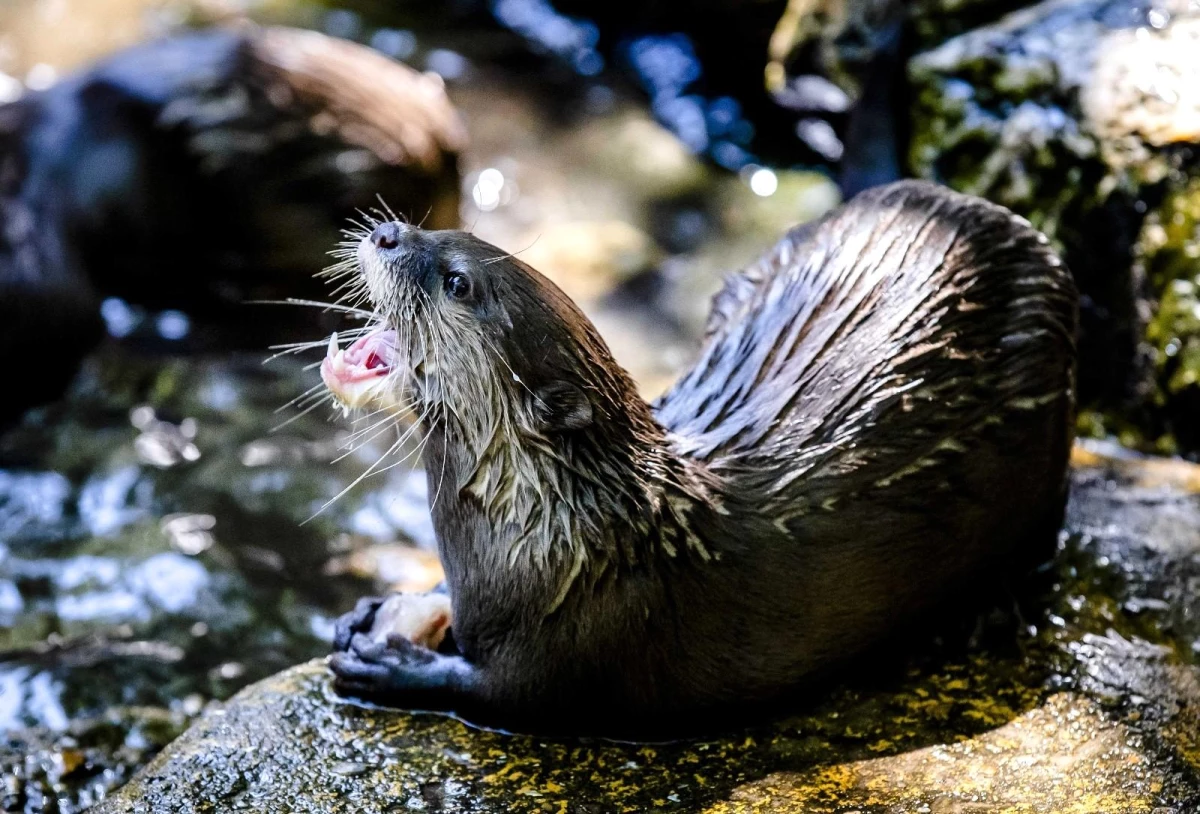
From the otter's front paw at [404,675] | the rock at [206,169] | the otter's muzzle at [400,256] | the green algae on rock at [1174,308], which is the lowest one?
the otter's front paw at [404,675]

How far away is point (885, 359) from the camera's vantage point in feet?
8.89

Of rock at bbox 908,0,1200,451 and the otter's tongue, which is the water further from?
rock at bbox 908,0,1200,451

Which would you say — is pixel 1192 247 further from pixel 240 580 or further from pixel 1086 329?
pixel 240 580

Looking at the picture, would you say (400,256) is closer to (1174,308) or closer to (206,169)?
(1174,308)

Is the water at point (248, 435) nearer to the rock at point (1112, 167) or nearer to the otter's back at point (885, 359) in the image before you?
the otter's back at point (885, 359)

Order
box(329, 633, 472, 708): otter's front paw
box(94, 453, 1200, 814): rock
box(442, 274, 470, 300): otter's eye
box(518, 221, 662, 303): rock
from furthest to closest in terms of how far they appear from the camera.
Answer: box(518, 221, 662, 303): rock < box(329, 633, 472, 708): otter's front paw < box(442, 274, 470, 300): otter's eye < box(94, 453, 1200, 814): rock

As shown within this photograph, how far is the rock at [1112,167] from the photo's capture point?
3.73 meters

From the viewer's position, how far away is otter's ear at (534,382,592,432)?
245 centimetres

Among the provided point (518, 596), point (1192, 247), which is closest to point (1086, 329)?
point (1192, 247)

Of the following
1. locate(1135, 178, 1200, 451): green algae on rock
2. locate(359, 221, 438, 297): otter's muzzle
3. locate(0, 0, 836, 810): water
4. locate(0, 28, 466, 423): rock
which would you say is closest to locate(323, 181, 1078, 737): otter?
locate(359, 221, 438, 297): otter's muzzle

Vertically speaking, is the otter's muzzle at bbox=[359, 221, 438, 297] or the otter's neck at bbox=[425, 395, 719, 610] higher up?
the otter's muzzle at bbox=[359, 221, 438, 297]

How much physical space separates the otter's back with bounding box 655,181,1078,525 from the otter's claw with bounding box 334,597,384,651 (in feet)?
2.66

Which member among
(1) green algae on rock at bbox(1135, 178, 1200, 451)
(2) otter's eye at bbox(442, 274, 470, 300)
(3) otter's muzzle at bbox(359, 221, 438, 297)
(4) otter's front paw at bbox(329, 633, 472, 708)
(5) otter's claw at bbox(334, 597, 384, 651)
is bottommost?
(4) otter's front paw at bbox(329, 633, 472, 708)

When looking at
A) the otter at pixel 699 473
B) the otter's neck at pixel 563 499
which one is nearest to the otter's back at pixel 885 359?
the otter at pixel 699 473
